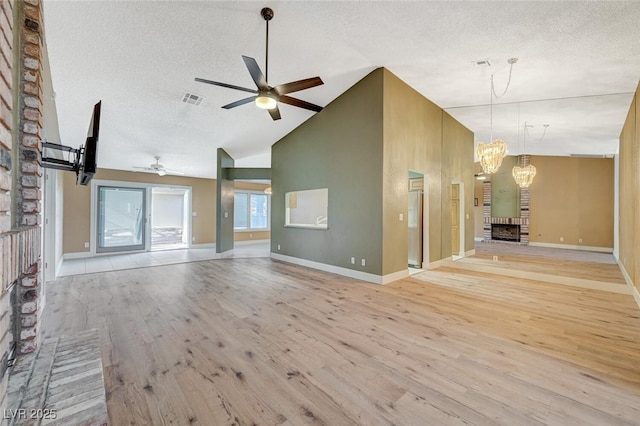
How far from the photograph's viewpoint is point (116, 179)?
326 inches

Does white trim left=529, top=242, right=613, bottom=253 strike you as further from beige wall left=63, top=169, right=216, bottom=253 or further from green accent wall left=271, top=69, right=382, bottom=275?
beige wall left=63, top=169, right=216, bottom=253

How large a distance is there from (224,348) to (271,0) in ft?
12.0

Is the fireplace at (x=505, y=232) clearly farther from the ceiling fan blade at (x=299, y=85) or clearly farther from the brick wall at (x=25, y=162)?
the brick wall at (x=25, y=162)

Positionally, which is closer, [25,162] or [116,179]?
[25,162]

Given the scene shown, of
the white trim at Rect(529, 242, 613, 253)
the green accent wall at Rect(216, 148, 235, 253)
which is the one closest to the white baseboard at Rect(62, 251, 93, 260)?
the green accent wall at Rect(216, 148, 235, 253)

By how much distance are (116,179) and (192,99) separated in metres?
5.43

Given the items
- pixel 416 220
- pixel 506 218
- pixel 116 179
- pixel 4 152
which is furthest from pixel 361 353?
pixel 506 218

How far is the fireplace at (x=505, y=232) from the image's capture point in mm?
10234

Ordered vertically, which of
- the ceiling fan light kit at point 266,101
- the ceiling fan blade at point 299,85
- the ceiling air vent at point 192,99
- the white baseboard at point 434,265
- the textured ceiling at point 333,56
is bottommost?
the white baseboard at point 434,265

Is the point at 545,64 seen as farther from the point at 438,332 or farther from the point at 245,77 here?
the point at 245,77

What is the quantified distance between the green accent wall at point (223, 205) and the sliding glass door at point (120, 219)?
303cm

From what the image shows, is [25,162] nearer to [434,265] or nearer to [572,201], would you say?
[434,265]

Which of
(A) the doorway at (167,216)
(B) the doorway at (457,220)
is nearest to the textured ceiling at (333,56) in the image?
(B) the doorway at (457,220)

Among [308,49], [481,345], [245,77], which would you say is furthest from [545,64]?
[245,77]
